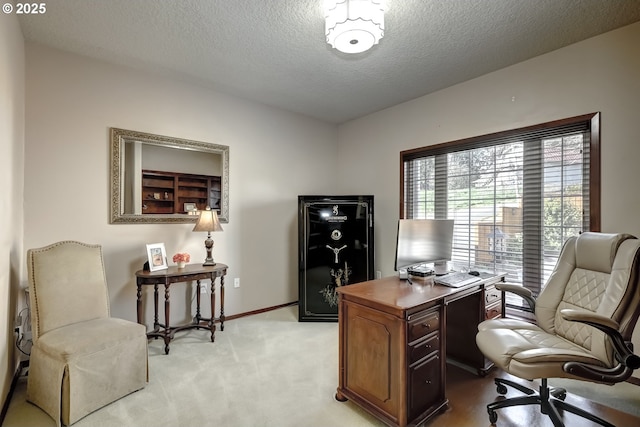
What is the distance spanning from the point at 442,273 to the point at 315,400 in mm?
1409

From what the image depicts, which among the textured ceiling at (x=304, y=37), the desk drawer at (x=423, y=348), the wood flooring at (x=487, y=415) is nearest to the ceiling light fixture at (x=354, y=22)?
the textured ceiling at (x=304, y=37)

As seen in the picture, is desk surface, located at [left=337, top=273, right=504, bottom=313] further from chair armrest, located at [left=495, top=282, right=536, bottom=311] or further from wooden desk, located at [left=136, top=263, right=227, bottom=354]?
wooden desk, located at [left=136, top=263, right=227, bottom=354]

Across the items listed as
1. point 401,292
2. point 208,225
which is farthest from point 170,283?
point 401,292

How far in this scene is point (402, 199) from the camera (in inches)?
147

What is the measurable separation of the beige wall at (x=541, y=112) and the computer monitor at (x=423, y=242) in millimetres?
1172

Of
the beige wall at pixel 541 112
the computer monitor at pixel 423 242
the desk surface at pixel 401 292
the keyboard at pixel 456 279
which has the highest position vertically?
the beige wall at pixel 541 112

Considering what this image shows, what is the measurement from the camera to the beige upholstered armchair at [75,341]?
180 centimetres

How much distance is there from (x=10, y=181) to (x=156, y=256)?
1.18 metres

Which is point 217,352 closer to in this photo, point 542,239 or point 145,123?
point 145,123

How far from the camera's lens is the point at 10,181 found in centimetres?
199

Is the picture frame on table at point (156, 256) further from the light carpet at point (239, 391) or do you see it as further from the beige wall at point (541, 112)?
the beige wall at point (541, 112)

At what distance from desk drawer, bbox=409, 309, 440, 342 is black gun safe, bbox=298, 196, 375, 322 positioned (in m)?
1.80

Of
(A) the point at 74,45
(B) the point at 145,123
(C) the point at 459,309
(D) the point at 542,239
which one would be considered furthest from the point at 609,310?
(A) the point at 74,45

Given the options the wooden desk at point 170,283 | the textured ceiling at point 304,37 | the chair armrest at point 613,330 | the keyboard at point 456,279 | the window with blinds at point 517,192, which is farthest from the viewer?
the wooden desk at point 170,283
